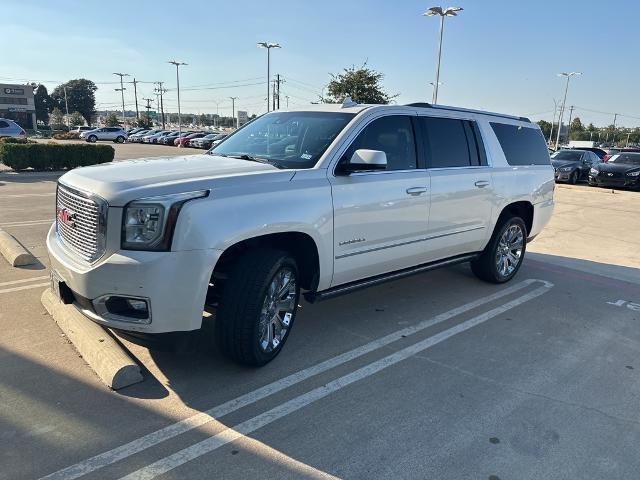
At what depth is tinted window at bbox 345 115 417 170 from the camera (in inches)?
176

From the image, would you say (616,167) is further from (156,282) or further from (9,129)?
(9,129)

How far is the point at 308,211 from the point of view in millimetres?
3830

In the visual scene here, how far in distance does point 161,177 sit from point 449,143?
3132 millimetres

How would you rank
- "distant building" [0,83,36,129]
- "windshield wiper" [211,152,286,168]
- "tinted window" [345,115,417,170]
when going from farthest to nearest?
1. "distant building" [0,83,36,129]
2. "tinted window" [345,115,417,170]
3. "windshield wiper" [211,152,286,168]

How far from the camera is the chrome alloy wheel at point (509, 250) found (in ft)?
20.7

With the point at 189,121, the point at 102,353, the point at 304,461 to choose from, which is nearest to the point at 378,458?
the point at 304,461

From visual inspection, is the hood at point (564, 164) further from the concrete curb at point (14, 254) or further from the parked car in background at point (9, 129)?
the parked car in background at point (9, 129)

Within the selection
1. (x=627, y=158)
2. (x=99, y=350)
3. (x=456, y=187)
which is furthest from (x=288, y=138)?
(x=627, y=158)

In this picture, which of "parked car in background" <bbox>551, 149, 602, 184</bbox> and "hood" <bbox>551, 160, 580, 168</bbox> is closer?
"parked car in background" <bbox>551, 149, 602, 184</bbox>

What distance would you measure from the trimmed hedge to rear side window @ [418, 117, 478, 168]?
1493 cm

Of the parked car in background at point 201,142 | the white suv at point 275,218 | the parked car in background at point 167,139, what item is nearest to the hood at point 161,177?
the white suv at point 275,218

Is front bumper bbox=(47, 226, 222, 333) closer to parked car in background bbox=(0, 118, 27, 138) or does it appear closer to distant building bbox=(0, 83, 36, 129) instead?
parked car in background bbox=(0, 118, 27, 138)

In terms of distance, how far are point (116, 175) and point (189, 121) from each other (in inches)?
7869

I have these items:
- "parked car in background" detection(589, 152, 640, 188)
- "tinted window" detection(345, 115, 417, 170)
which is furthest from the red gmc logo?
"parked car in background" detection(589, 152, 640, 188)
